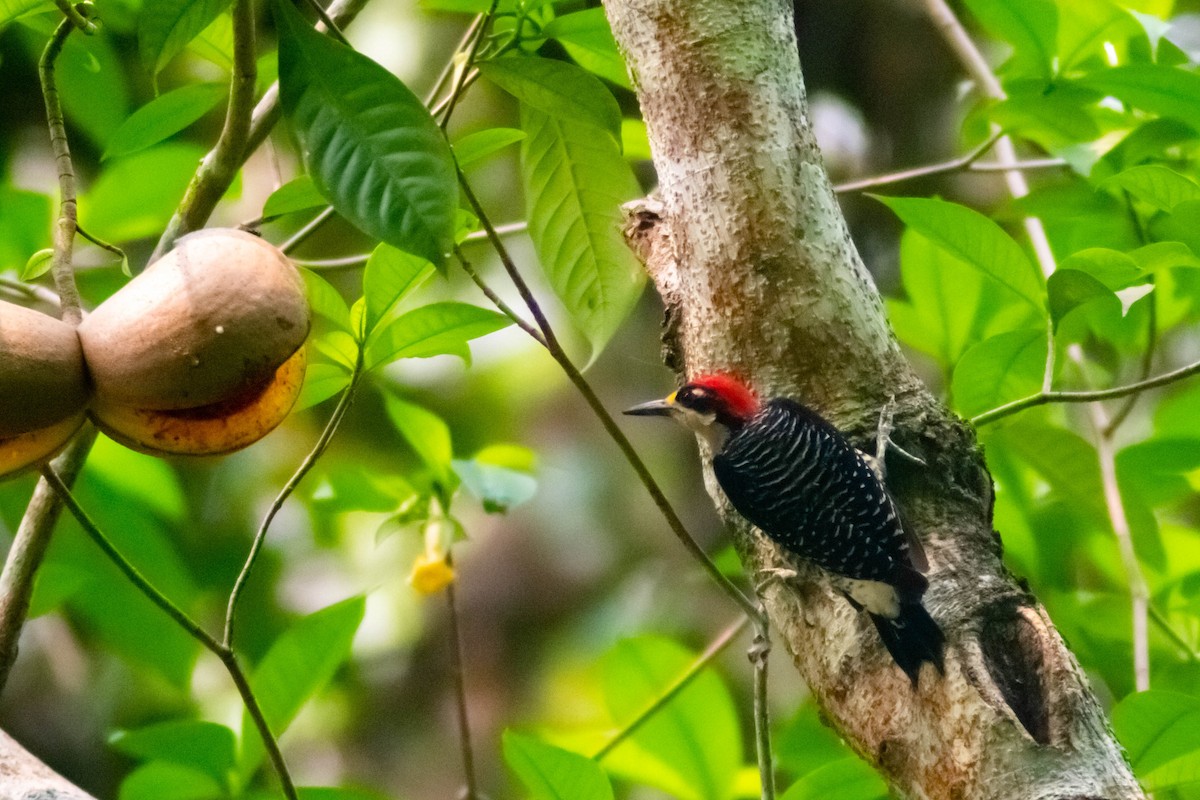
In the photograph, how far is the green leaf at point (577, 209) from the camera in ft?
5.85

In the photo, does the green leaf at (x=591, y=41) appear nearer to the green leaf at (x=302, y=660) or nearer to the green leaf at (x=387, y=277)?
the green leaf at (x=387, y=277)

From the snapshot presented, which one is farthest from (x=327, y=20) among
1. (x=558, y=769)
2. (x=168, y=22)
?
(x=558, y=769)

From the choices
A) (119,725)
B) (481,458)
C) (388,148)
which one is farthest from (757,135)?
(119,725)

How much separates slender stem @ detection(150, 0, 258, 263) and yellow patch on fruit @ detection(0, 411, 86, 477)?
0.42 metres

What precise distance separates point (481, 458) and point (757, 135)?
41.0 inches

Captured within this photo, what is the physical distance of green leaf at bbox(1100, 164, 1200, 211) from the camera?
1.65 metres

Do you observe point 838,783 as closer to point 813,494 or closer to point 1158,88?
point 813,494

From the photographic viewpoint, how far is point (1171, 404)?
2.45 metres

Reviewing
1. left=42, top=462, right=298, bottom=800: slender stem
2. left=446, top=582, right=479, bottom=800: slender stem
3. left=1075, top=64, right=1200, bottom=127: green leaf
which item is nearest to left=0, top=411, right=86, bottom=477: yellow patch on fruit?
left=42, top=462, right=298, bottom=800: slender stem

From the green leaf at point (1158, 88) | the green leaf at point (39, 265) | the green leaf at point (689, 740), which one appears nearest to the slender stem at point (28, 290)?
the green leaf at point (39, 265)

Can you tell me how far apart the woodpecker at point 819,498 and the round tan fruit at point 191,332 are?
81cm

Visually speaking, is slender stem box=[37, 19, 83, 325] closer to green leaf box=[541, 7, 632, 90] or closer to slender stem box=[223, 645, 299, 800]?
slender stem box=[223, 645, 299, 800]

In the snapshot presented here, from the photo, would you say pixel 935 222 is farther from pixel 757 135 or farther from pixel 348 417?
pixel 348 417

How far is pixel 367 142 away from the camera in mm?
1154
